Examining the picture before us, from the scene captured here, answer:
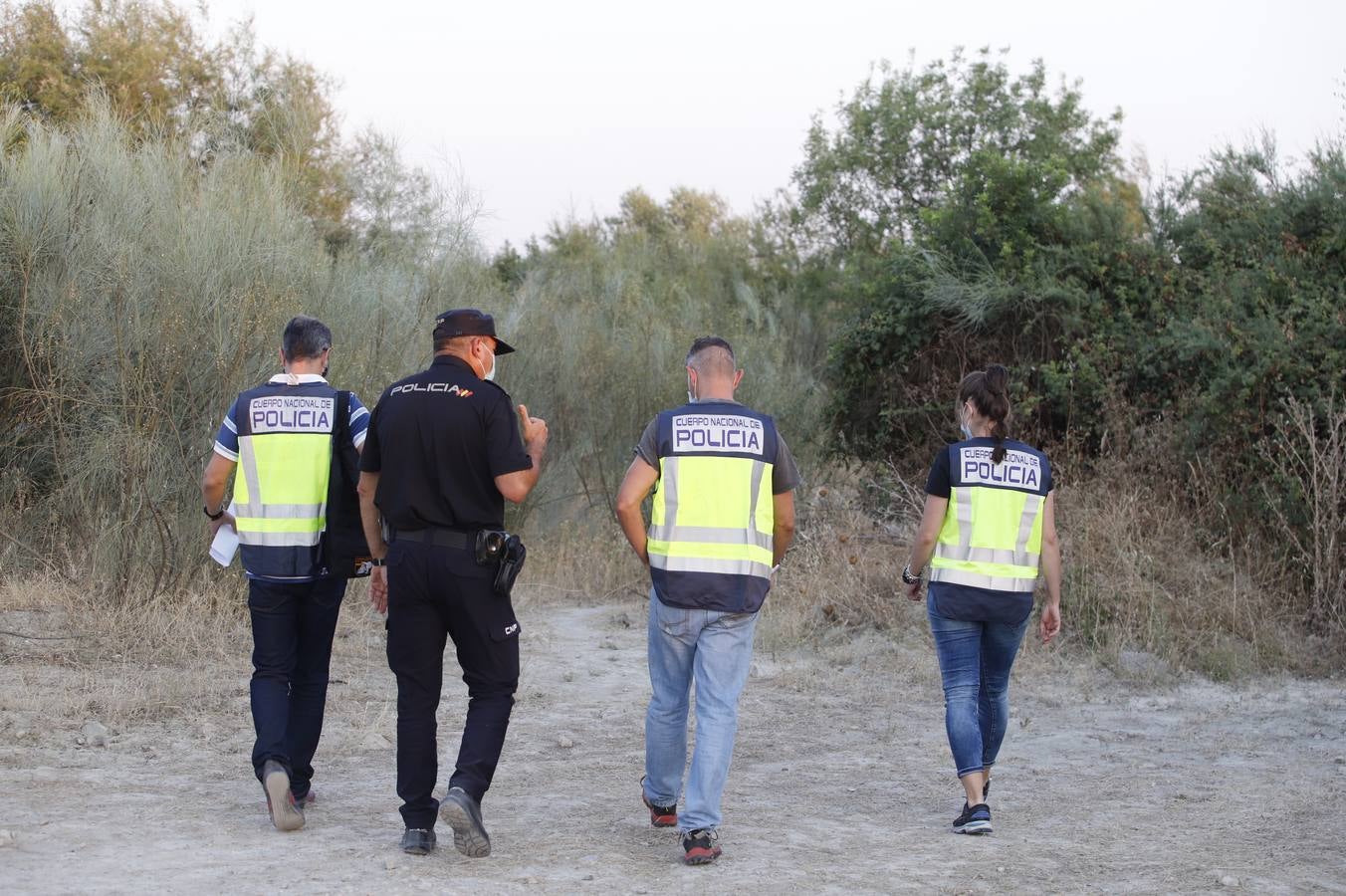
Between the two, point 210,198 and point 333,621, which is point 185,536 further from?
point 333,621

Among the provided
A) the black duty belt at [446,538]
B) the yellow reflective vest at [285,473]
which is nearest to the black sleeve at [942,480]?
the black duty belt at [446,538]

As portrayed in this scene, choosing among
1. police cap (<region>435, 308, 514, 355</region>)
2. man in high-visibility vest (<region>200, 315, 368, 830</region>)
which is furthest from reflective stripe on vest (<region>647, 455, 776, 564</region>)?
man in high-visibility vest (<region>200, 315, 368, 830</region>)

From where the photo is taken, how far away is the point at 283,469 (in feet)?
19.0

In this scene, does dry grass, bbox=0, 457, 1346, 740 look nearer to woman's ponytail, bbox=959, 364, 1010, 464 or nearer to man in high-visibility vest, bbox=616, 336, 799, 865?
man in high-visibility vest, bbox=616, 336, 799, 865

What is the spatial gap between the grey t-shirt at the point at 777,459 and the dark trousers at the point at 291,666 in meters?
1.39

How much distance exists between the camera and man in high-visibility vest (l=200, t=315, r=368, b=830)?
224 inches

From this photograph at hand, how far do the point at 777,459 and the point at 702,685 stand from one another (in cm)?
91

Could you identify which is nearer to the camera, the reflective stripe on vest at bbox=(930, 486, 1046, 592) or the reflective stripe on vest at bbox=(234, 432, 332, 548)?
the reflective stripe on vest at bbox=(234, 432, 332, 548)

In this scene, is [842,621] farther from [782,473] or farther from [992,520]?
[782,473]

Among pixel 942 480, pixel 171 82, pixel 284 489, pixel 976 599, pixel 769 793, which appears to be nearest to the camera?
pixel 284 489

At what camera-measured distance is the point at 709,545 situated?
5309 mm

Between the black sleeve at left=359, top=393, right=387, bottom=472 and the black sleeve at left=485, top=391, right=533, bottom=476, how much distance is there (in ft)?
1.40

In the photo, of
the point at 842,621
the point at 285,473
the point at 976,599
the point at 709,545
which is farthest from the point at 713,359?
the point at 842,621

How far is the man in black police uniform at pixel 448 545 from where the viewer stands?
5.15 metres
